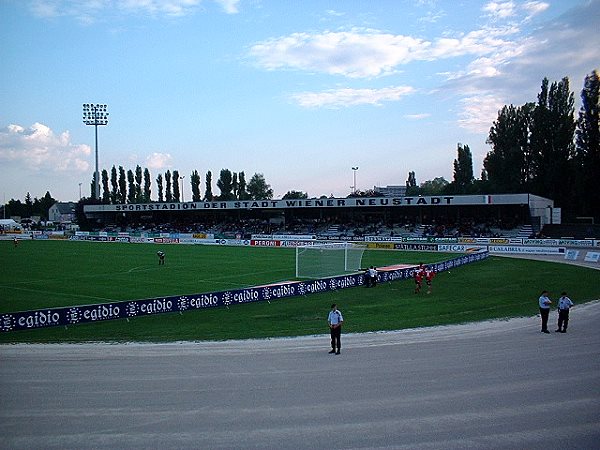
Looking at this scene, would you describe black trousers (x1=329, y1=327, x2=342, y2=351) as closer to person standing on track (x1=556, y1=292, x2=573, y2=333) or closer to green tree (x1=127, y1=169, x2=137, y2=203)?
person standing on track (x1=556, y1=292, x2=573, y2=333)

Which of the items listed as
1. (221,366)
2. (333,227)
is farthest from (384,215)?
(221,366)

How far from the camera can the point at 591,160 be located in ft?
238

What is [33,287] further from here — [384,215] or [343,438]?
[384,215]

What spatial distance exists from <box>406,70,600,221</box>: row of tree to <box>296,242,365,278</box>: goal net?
155 ft

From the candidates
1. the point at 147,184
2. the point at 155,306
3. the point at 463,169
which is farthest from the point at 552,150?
the point at 147,184

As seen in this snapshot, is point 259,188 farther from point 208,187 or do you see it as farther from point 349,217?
point 349,217

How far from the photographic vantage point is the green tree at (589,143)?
7250 centimetres

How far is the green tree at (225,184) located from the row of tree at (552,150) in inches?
2286

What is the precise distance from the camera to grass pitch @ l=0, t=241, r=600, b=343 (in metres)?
20.7

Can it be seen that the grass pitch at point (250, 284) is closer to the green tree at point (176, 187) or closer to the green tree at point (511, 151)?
the green tree at point (511, 151)

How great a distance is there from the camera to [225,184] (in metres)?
127

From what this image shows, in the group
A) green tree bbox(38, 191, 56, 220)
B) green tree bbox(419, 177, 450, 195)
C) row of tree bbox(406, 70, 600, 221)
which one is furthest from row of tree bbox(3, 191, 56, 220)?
row of tree bbox(406, 70, 600, 221)

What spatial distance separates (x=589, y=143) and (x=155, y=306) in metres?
69.3

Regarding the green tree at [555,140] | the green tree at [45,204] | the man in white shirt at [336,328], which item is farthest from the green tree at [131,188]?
the man in white shirt at [336,328]
